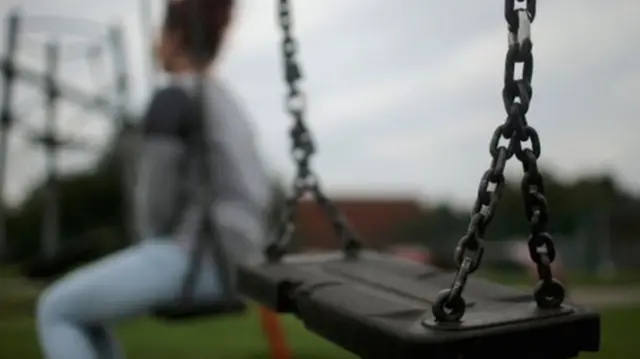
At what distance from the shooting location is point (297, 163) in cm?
117

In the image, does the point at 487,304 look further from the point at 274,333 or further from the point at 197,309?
the point at 274,333

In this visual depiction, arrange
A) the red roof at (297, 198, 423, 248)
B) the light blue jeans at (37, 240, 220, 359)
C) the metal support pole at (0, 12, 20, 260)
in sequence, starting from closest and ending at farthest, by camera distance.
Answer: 1. the light blue jeans at (37, 240, 220, 359)
2. the metal support pole at (0, 12, 20, 260)
3. the red roof at (297, 198, 423, 248)

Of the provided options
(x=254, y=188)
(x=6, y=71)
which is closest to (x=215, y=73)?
(x=254, y=188)

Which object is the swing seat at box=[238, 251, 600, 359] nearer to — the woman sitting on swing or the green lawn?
the woman sitting on swing

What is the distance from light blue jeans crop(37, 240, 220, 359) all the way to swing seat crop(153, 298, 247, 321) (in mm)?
14

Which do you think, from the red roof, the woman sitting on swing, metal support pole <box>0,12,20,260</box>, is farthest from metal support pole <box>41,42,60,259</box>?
the woman sitting on swing

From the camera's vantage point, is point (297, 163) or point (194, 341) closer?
point (297, 163)

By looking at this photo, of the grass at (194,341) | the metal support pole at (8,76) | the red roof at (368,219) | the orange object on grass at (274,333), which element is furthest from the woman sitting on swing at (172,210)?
the red roof at (368,219)

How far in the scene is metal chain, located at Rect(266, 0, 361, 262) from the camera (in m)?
1.16

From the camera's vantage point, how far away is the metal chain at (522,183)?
641 mm

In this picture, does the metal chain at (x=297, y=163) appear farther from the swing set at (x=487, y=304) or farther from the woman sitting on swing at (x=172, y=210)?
the swing set at (x=487, y=304)

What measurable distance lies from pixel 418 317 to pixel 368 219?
26.5ft

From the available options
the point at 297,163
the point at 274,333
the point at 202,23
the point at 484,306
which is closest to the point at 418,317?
the point at 484,306

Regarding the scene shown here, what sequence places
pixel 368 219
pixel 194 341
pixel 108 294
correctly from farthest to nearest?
pixel 368 219 → pixel 194 341 → pixel 108 294
